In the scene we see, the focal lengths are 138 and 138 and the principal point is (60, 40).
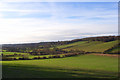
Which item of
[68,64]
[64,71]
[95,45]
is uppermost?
[95,45]

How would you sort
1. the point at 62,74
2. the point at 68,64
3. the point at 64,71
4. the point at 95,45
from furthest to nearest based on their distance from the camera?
1. the point at 95,45
2. the point at 68,64
3. the point at 64,71
4. the point at 62,74

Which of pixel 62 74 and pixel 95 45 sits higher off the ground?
pixel 95 45

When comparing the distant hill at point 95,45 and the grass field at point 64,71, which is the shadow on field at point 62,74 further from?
the distant hill at point 95,45

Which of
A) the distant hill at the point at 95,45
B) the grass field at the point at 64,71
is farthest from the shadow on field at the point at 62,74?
the distant hill at the point at 95,45

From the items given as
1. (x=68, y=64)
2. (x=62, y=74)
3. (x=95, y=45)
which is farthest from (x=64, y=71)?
(x=95, y=45)

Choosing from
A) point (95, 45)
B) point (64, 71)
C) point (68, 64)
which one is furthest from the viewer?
point (95, 45)

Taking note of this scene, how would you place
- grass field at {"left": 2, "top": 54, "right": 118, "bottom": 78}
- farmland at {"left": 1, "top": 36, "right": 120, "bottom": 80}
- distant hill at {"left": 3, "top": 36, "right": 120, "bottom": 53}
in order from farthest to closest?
distant hill at {"left": 3, "top": 36, "right": 120, "bottom": 53} → farmland at {"left": 1, "top": 36, "right": 120, "bottom": 80} → grass field at {"left": 2, "top": 54, "right": 118, "bottom": 78}

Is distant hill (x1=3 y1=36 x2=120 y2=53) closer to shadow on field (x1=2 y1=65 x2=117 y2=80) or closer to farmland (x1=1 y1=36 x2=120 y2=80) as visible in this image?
farmland (x1=1 y1=36 x2=120 y2=80)

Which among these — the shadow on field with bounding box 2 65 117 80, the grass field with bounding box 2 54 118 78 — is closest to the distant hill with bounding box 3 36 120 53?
the grass field with bounding box 2 54 118 78

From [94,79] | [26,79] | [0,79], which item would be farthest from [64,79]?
[0,79]

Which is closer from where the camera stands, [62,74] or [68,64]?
[62,74]

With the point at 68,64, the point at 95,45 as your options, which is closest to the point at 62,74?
the point at 68,64

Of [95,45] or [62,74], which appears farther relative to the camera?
[95,45]

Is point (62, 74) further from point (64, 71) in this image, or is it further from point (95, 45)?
point (95, 45)
